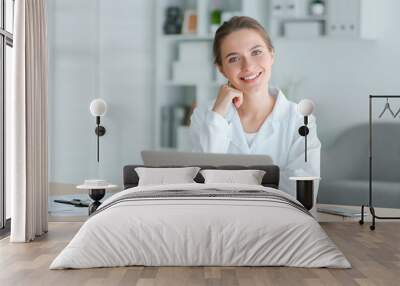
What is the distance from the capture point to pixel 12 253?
5.23 metres

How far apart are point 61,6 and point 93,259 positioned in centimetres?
426

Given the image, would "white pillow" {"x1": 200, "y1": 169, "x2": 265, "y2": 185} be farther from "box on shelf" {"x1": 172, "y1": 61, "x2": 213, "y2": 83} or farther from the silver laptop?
"box on shelf" {"x1": 172, "y1": 61, "x2": 213, "y2": 83}

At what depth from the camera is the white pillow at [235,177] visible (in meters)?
6.59

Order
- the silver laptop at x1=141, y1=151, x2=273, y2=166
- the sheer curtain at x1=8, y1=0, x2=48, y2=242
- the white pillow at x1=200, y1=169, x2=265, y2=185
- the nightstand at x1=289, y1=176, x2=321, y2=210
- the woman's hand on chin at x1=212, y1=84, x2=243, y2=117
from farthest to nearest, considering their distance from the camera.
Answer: the woman's hand on chin at x1=212, y1=84, x2=243, y2=117, the silver laptop at x1=141, y1=151, x2=273, y2=166, the nightstand at x1=289, y1=176, x2=321, y2=210, the white pillow at x1=200, y1=169, x2=265, y2=185, the sheer curtain at x1=8, y1=0, x2=48, y2=242

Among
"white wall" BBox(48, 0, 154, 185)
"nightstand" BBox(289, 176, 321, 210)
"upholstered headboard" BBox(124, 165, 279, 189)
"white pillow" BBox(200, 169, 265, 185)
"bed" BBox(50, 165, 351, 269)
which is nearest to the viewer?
"bed" BBox(50, 165, 351, 269)

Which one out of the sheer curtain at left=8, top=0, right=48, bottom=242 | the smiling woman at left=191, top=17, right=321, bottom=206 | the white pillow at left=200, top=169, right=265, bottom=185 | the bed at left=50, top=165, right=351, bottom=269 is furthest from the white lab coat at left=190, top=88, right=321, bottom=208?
the bed at left=50, top=165, right=351, bottom=269

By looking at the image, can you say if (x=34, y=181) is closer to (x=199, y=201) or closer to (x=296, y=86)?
(x=199, y=201)

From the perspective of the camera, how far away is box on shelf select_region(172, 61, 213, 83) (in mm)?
7734

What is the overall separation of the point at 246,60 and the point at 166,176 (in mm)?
1719

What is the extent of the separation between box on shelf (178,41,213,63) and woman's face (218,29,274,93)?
0.18m

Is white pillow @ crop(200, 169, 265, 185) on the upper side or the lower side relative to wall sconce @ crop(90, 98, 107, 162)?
lower

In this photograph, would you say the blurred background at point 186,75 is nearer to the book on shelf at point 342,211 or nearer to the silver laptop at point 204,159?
the book on shelf at point 342,211

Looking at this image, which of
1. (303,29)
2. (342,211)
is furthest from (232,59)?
(342,211)

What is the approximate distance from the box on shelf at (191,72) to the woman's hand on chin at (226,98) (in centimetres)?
21
